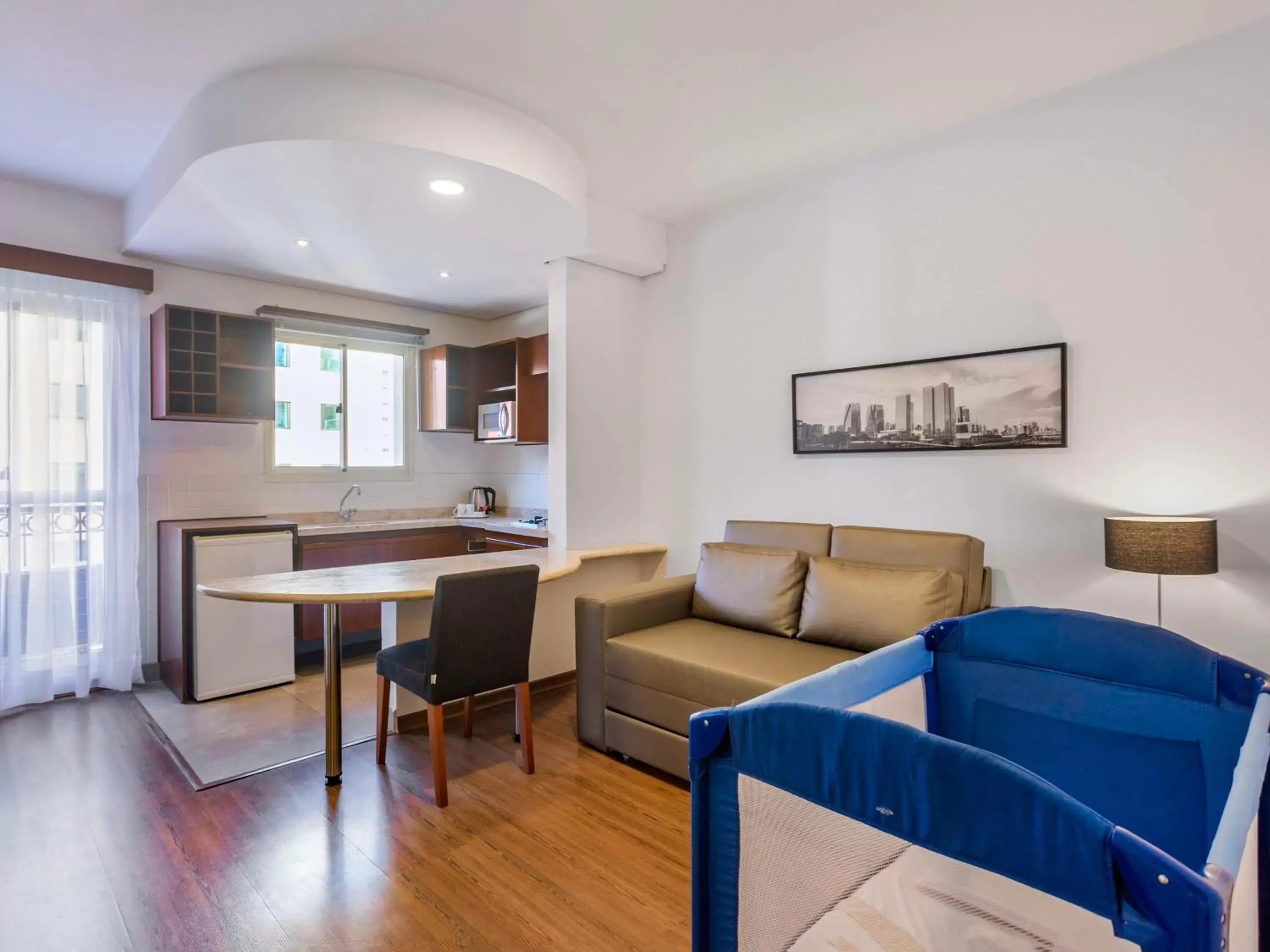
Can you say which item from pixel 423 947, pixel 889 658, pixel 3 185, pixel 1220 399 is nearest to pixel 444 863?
pixel 423 947

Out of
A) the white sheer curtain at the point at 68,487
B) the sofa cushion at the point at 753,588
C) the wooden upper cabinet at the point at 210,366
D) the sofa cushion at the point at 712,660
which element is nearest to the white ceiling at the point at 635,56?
the white sheer curtain at the point at 68,487

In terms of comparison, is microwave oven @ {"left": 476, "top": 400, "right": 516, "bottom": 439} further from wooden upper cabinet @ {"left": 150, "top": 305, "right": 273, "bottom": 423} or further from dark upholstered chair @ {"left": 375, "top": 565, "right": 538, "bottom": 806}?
dark upholstered chair @ {"left": 375, "top": 565, "right": 538, "bottom": 806}

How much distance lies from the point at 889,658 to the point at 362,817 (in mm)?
2000

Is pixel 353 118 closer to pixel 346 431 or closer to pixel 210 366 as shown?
pixel 210 366

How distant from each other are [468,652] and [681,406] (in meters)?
2.15

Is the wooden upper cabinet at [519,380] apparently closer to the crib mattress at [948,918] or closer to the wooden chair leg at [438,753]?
the wooden chair leg at [438,753]

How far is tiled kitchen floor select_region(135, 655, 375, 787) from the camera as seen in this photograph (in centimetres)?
300

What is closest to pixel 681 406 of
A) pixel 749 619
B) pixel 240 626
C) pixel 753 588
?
pixel 753 588

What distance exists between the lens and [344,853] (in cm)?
228

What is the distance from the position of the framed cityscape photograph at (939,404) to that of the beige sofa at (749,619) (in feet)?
1.45

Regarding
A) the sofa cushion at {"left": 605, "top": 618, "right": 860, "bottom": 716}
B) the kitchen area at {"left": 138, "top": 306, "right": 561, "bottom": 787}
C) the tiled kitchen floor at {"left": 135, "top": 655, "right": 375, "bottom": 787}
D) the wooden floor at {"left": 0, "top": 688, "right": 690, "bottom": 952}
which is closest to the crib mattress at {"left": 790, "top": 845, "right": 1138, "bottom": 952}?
the wooden floor at {"left": 0, "top": 688, "right": 690, "bottom": 952}

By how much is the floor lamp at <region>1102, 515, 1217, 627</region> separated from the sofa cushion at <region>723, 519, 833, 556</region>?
1201mm

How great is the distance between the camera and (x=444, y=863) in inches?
87.4

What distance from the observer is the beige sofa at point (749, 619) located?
2646 mm
